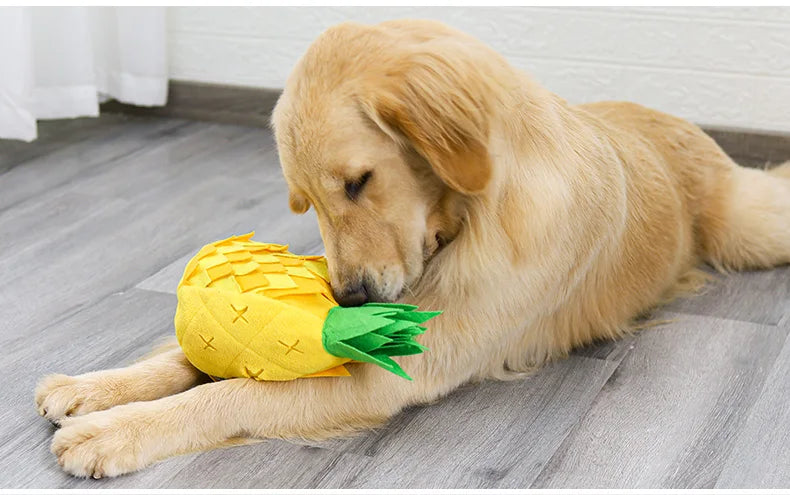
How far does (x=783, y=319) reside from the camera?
2.27 m

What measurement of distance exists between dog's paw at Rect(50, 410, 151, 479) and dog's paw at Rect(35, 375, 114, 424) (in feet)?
0.30

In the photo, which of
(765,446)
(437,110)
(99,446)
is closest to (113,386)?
(99,446)

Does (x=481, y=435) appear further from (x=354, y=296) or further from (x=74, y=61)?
(x=74, y=61)

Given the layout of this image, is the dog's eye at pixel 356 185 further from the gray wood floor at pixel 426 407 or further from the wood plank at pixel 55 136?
the wood plank at pixel 55 136

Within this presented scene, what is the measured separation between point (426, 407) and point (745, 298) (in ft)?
3.28

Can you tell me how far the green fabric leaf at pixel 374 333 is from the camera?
5.43ft

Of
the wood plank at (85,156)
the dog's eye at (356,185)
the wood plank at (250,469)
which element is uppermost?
the dog's eye at (356,185)

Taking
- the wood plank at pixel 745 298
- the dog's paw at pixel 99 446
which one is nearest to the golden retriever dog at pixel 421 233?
the dog's paw at pixel 99 446

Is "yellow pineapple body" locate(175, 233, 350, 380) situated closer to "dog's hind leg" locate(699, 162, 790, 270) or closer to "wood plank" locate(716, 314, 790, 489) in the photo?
"wood plank" locate(716, 314, 790, 489)

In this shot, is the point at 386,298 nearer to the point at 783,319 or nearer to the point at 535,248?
the point at 535,248

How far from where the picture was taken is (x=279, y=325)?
1688 millimetres

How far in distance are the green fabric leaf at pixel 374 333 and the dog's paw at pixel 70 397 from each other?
0.45m

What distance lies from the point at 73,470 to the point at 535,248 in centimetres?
94

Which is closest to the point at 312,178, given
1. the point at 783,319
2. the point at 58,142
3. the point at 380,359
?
the point at 380,359
